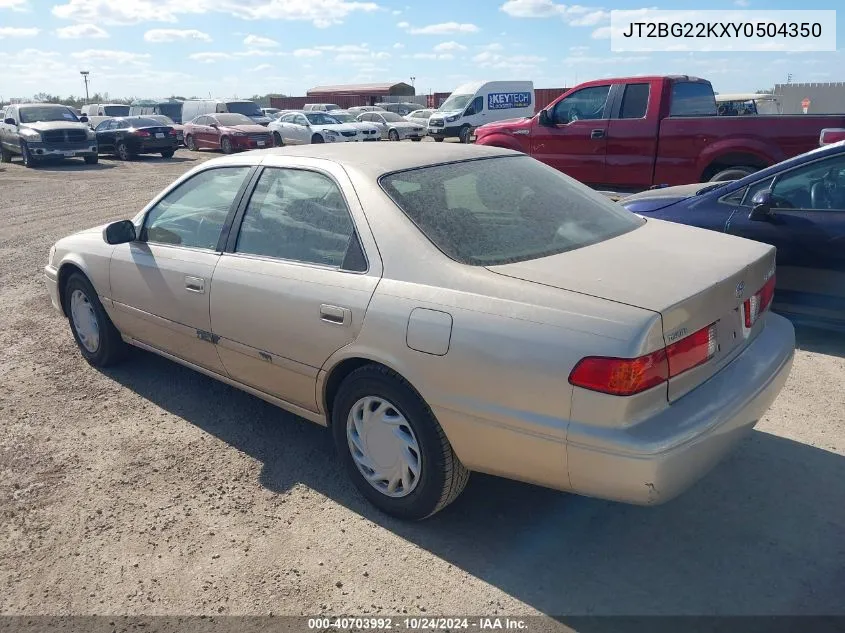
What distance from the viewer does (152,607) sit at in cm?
269

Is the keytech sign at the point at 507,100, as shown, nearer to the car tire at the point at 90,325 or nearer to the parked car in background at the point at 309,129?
the parked car in background at the point at 309,129

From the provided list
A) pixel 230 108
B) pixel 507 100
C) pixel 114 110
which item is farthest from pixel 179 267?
pixel 114 110

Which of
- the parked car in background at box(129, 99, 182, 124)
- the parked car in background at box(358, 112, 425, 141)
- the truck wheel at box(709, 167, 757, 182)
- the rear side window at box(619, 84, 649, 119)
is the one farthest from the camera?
the parked car in background at box(129, 99, 182, 124)

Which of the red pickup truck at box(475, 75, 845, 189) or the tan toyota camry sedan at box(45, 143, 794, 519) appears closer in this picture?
the tan toyota camry sedan at box(45, 143, 794, 519)

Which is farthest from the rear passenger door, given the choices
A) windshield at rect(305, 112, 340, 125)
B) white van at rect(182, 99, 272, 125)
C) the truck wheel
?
white van at rect(182, 99, 272, 125)

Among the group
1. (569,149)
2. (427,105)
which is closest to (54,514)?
A: (569,149)

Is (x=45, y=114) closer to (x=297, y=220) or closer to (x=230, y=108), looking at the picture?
(x=230, y=108)

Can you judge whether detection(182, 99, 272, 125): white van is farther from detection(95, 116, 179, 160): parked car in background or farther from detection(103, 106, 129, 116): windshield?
detection(95, 116, 179, 160): parked car in background

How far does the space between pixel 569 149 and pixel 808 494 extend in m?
7.79

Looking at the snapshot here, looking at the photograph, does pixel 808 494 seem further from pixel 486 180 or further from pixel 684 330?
pixel 486 180

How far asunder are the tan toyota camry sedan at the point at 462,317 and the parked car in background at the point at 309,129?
1990 centimetres

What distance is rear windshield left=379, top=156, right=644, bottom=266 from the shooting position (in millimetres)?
2939

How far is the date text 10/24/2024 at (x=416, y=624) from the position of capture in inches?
98.7

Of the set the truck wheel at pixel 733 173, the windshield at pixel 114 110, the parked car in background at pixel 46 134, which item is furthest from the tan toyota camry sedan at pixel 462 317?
the windshield at pixel 114 110
